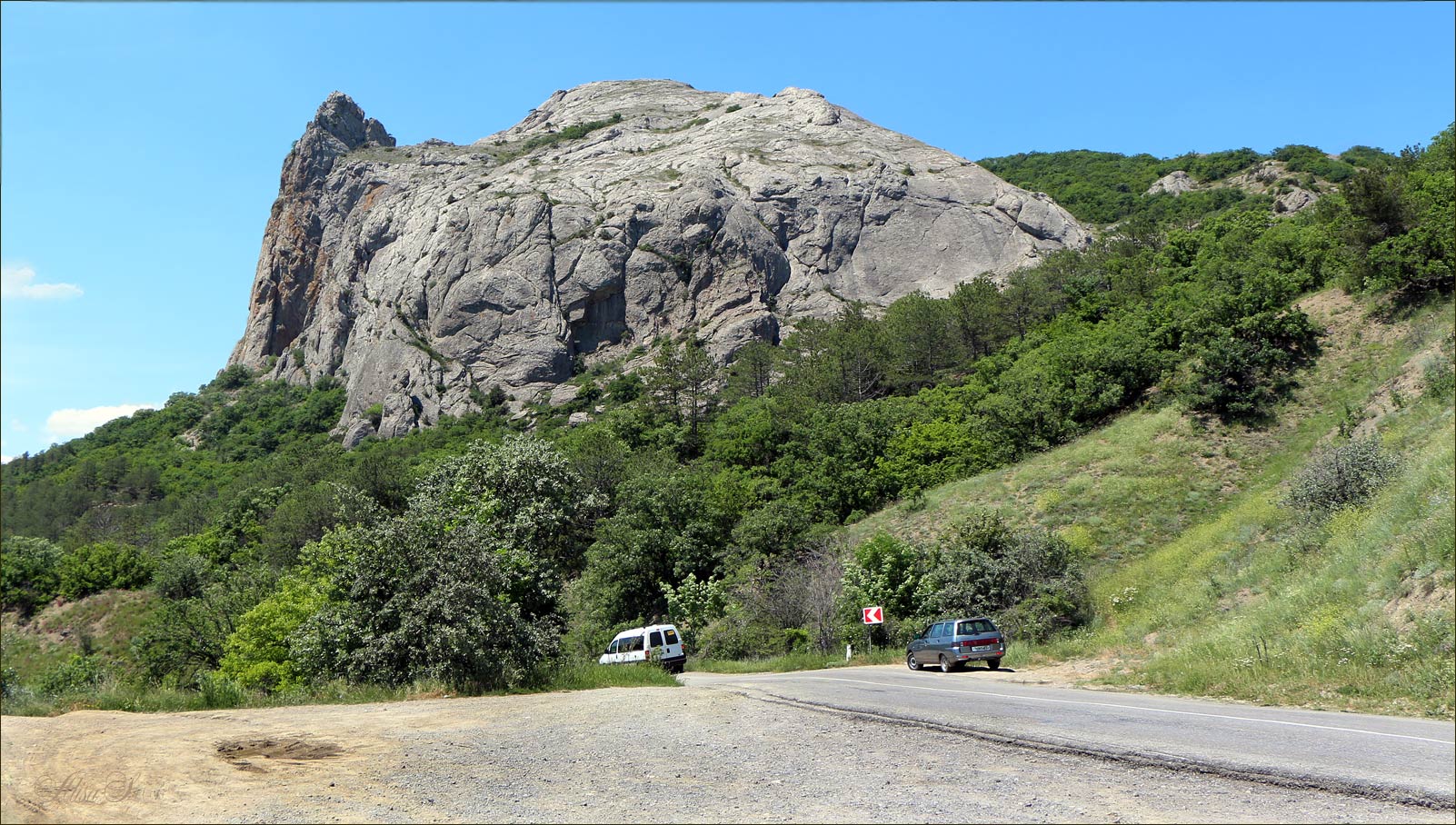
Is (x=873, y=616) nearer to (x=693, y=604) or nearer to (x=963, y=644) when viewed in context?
(x=963, y=644)

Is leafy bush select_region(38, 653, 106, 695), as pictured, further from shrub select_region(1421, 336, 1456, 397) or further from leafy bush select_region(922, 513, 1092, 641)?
shrub select_region(1421, 336, 1456, 397)

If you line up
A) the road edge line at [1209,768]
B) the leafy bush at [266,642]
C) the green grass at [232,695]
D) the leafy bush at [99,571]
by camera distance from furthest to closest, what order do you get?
the leafy bush at [99,571] < the leafy bush at [266,642] < the green grass at [232,695] < the road edge line at [1209,768]

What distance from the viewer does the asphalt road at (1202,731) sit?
791 cm

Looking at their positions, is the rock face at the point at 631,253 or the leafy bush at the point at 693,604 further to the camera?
the rock face at the point at 631,253

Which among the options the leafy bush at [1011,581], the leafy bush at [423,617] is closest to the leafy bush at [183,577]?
the leafy bush at [423,617]

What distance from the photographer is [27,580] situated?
7675 cm

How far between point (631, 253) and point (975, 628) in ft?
284

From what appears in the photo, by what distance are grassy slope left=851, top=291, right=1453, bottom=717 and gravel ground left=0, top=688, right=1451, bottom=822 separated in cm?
756

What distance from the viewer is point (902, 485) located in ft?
169

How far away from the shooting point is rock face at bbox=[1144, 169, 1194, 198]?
12044 cm

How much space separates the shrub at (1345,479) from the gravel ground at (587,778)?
60.4 ft

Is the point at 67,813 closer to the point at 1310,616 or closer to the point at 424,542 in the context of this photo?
the point at 424,542

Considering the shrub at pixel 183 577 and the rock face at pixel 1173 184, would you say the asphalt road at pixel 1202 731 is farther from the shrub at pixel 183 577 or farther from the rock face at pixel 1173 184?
the rock face at pixel 1173 184

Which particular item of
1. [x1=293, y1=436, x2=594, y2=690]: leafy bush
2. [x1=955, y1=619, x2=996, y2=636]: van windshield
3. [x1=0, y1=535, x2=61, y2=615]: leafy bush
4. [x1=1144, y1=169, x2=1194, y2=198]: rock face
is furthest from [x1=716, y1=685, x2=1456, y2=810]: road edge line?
[x1=1144, y1=169, x2=1194, y2=198]: rock face
